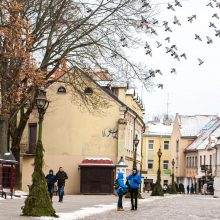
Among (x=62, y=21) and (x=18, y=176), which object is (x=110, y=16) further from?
(x=18, y=176)

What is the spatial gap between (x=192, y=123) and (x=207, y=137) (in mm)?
10743

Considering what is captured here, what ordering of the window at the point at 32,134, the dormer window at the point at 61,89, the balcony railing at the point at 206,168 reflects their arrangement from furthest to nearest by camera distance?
the balcony railing at the point at 206,168 → the window at the point at 32,134 → the dormer window at the point at 61,89

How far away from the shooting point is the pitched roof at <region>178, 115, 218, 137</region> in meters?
103

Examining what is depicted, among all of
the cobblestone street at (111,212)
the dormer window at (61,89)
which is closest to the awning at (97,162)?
the dormer window at (61,89)

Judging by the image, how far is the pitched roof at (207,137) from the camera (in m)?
90.6

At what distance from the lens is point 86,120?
5434cm

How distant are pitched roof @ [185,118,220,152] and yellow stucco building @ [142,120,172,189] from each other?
10.9 meters

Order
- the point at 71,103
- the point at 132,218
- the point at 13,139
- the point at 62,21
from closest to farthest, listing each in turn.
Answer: the point at 132,218 < the point at 62,21 < the point at 13,139 < the point at 71,103

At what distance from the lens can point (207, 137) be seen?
311ft

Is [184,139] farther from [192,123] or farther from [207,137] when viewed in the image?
[207,137]

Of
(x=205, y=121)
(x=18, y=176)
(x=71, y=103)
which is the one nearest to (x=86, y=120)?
(x=71, y=103)

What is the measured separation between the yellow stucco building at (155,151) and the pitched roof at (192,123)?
775 cm

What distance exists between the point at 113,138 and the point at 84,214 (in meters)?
31.3

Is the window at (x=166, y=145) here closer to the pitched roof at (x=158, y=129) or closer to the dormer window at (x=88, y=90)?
the pitched roof at (x=158, y=129)
